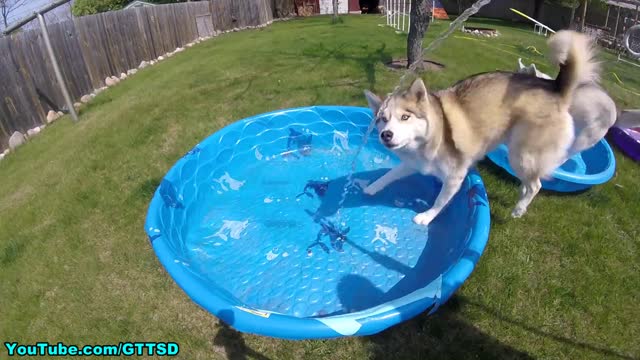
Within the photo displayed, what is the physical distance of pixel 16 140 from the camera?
7.45m

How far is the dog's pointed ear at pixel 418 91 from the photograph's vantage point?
3.46m

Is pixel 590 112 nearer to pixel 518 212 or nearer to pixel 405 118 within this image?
pixel 518 212

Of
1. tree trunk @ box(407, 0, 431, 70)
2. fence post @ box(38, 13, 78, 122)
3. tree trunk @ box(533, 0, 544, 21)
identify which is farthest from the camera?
tree trunk @ box(533, 0, 544, 21)

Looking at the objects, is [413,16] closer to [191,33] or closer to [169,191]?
[169,191]

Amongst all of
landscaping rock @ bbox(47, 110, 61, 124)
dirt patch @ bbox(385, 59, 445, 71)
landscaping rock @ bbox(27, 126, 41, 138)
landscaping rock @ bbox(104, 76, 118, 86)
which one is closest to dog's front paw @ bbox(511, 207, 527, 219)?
dirt patch @ bbox(385, 59, 445, 71)

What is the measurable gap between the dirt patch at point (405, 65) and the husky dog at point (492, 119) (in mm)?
4288

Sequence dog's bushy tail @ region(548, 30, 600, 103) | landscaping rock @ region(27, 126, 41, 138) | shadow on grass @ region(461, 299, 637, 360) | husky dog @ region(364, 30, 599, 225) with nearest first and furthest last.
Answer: shadow on grass @ region(461, 299, 637, 360)
dog's bushy tail @ region(548, 30, 600, 103)
husky dog @ region(364, 30, 599, 225)
landscaping rock @ region(27, 126, 41, 138)

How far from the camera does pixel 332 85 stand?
7727 millimetres

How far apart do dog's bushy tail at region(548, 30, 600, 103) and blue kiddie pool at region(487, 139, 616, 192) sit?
94 centimetres

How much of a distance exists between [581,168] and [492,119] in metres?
2.56

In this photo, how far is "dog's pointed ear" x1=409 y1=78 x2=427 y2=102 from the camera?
3.46 meters

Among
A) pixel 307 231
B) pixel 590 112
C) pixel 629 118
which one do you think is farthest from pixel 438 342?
pixel 629 118

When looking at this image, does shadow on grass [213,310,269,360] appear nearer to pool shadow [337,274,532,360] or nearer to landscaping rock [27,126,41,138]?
pool shadow [337,274,532,360]

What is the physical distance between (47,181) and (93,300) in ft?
9.76
